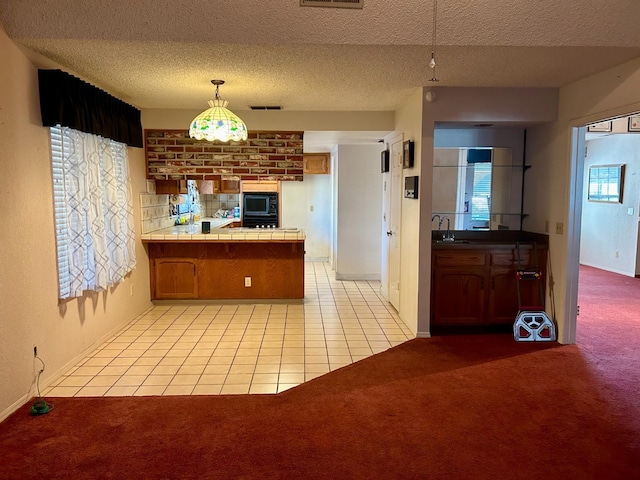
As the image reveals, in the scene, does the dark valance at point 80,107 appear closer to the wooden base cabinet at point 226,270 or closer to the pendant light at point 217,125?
the pendant light at point 217,125

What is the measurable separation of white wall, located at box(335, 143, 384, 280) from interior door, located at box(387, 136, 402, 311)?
1.41 metres

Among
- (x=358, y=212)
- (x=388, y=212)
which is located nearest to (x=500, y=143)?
(x=388, y=212)

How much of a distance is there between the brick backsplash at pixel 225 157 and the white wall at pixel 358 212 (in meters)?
1.62

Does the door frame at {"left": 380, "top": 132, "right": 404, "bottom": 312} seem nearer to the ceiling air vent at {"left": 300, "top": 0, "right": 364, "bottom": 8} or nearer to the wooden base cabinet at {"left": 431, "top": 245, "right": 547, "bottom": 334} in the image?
the wooden base cabinet at {"left": 431, "top": 245, "right": 547, "bottom": 334}

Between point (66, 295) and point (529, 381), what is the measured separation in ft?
11.6

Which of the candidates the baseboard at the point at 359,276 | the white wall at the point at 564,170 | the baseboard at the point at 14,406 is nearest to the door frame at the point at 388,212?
the baseboard at the point at 359,276

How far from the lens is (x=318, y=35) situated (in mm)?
2787

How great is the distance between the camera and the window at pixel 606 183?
743 centimetres

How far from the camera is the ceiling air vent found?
2.61 meters

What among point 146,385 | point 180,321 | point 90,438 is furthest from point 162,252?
point 90,438

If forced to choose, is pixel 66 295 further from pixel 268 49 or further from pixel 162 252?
pixel 268 49

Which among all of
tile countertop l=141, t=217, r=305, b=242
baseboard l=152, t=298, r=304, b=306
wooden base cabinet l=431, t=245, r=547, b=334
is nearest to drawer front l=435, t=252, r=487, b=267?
wooden base cabinet l=431, t=245, r=547, b=334

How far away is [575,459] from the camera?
2334 mm

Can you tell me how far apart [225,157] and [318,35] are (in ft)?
9.15
